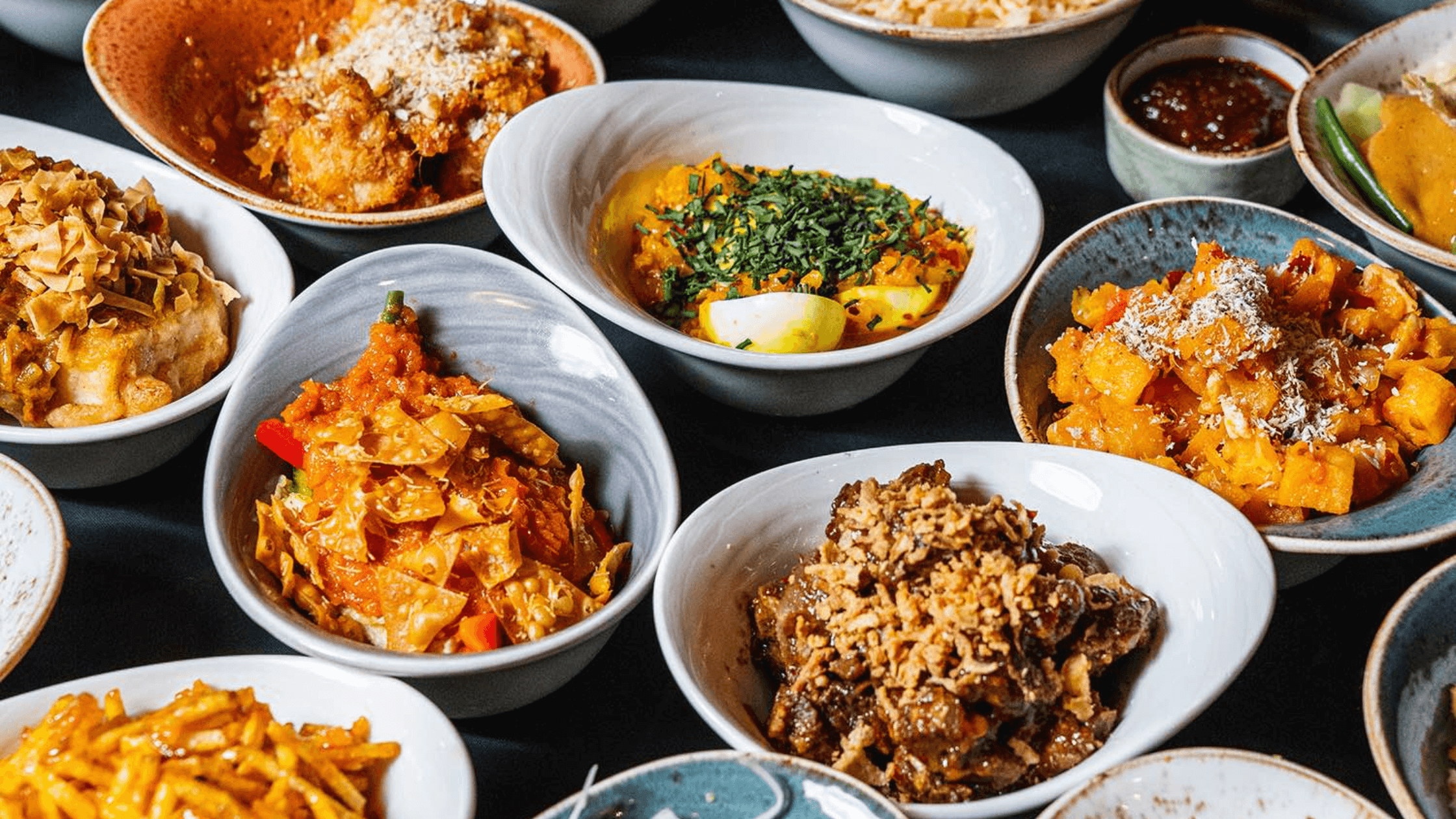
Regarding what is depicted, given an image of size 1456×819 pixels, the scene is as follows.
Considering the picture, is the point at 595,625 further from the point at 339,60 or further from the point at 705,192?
the point at 339,60

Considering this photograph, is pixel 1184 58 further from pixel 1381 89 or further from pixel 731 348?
pixel 731 348

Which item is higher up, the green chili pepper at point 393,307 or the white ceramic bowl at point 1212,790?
the green chili pepper at point 393,307

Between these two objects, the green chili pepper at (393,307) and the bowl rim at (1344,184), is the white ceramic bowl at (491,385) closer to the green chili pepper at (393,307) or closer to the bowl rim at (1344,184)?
the green chili pepper at (393,307)

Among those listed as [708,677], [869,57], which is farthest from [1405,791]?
[869,57]

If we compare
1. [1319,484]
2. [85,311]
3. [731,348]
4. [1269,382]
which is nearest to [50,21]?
[85,311]

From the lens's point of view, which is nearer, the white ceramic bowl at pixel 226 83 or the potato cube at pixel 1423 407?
the potato cube at pixel 1423 407

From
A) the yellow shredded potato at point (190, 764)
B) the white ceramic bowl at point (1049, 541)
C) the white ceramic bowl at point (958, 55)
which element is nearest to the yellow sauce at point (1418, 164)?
the white ceramic bowl at point (958, 55)

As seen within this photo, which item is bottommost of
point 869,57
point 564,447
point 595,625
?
point 564,447
